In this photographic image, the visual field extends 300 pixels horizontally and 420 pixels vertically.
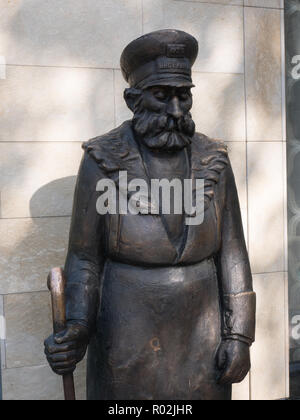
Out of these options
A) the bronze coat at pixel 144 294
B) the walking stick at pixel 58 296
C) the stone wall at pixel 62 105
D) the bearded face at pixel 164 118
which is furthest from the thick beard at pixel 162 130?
the stone wall at pixel 62 105

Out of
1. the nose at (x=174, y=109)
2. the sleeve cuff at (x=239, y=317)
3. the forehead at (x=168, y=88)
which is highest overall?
the forehead at (x=168, y=88)

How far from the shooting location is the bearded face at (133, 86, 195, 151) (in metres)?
2.24

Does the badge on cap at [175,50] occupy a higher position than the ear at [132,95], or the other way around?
the badge on cap at [175,50]

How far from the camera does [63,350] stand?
2146 millimetres

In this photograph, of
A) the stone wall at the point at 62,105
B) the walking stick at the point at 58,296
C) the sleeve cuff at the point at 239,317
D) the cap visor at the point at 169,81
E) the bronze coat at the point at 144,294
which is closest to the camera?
the walking stick at the point at 58,296

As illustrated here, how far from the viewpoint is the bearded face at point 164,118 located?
2.24 m

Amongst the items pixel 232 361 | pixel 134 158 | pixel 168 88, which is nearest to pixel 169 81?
pixel 168 88

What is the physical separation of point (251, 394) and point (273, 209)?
4.24 feet

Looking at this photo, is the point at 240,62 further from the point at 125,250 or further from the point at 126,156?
the point at 125,250

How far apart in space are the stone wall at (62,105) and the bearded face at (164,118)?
0.99m

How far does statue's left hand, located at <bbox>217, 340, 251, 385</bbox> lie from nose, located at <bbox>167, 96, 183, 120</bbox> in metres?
1.05

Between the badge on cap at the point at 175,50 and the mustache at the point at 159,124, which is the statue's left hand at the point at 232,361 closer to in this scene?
the mustache at the point at 159,124

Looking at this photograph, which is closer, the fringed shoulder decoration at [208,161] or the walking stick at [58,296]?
the walking stick at [58,296]

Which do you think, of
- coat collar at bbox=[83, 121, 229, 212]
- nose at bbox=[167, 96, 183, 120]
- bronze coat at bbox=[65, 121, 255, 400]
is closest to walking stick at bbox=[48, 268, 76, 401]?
bronze coat at bbox=[65, 121, 255, 400]
